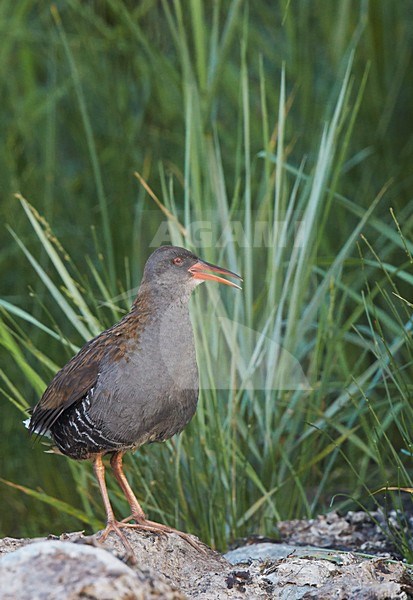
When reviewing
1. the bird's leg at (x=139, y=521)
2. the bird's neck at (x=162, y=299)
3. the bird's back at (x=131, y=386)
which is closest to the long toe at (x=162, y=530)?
the bird's leg at (x=139, y=521)

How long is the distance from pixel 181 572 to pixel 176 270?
742 millimetres

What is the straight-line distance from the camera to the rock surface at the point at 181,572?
1599 millimetres

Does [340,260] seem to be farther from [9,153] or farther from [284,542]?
[9,153]

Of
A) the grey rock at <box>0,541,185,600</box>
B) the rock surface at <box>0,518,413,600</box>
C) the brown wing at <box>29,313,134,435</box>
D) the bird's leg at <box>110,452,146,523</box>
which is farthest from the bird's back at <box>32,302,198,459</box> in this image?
the grey rock at <box>0,541,185,600</box>

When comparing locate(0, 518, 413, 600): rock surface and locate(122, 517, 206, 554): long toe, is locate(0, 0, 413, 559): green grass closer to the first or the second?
locate(0, 518, 413, 600): rock surface

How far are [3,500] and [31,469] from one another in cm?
20

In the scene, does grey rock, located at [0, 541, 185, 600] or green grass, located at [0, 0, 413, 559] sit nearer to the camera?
grey rock, located at [0, 541, 185, 600]

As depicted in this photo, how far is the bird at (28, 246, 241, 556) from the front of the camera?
2.42 meters

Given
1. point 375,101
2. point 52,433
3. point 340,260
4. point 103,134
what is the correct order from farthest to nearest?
point 103,134
point 375,101
point 340,260
point 52,433

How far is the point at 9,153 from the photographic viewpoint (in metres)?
4.11

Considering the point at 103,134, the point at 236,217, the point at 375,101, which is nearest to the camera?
the point at 236,217

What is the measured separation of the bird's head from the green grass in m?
0.37

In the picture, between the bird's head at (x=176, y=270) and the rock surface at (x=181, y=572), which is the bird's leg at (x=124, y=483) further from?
the bird's head at (x=176, y=270)

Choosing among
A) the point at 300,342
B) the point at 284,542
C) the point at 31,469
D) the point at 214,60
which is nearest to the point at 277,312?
the point at 300,342
